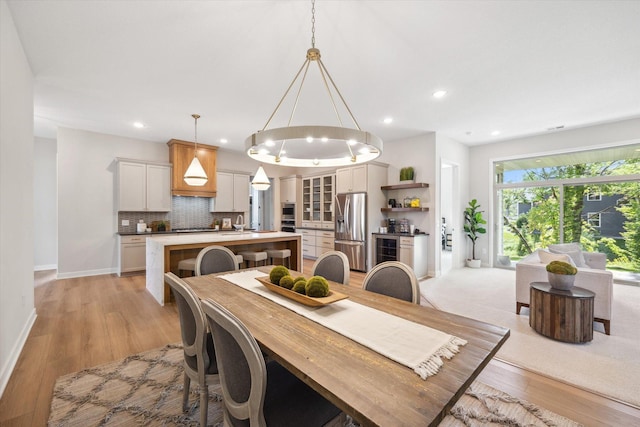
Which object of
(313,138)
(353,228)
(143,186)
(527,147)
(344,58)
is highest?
(344,58)

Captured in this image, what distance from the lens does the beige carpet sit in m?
2.21

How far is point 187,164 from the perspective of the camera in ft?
20.4

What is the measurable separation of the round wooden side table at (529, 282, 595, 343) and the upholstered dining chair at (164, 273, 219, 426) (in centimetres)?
318

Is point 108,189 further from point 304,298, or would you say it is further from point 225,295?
point 304,298

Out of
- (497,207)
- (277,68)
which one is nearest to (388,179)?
(497,207)

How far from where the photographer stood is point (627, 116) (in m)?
4.61

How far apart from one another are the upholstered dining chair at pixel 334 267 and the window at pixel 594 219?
18.7 ft

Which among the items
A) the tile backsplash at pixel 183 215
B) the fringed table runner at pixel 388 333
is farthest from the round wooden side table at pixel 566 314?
the tile backsplash at pixel 183 215

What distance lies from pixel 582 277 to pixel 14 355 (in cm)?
562

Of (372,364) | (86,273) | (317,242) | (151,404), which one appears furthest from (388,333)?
(86,273)

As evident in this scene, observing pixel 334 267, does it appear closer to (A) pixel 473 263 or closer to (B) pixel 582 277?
(B) pixel 582 277

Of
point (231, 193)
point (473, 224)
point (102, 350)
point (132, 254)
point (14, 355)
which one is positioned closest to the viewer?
point (14, 355)

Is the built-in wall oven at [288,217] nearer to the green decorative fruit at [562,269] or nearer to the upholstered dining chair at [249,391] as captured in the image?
the green decorative fruit at [562,269]

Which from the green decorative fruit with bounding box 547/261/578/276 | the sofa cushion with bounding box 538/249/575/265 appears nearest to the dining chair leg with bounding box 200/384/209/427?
the green decorative fruit with bounding box 547/261/578/276
